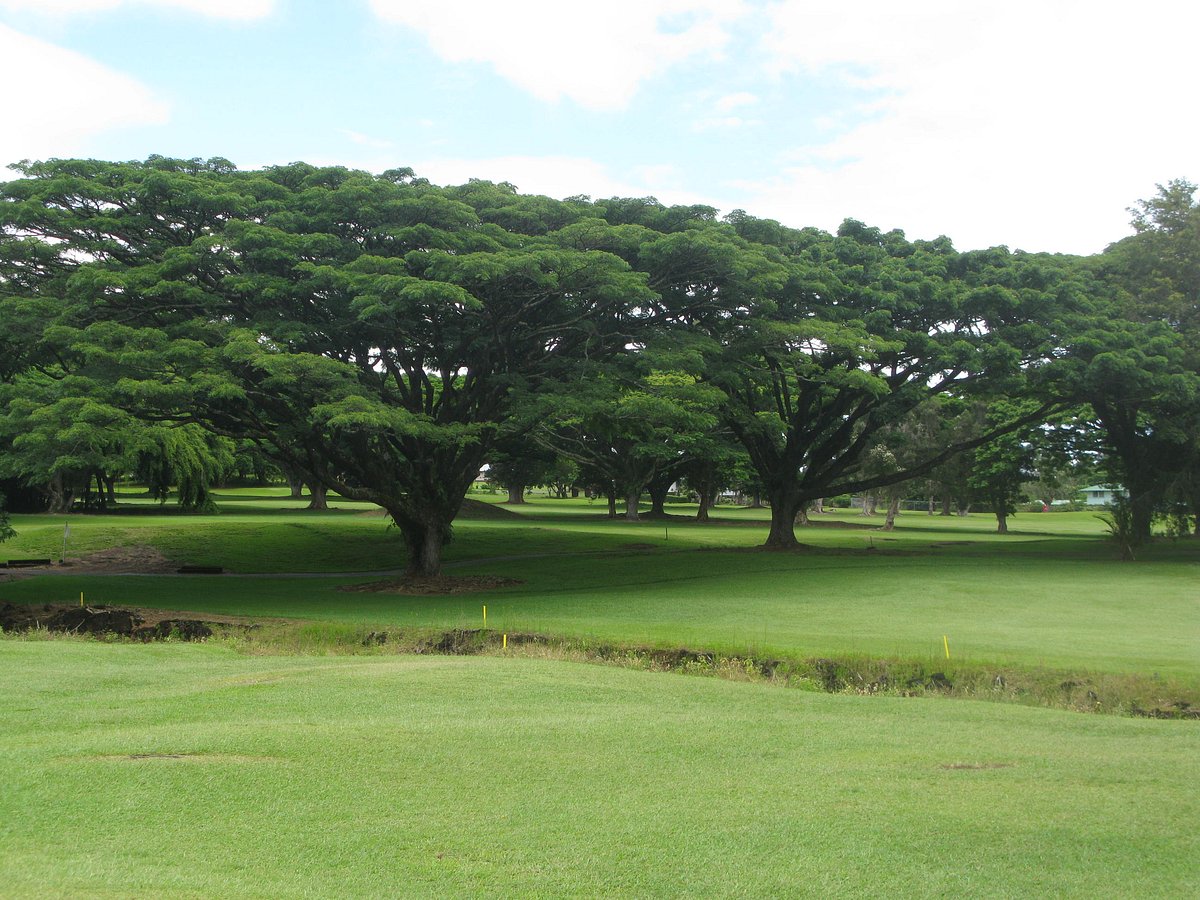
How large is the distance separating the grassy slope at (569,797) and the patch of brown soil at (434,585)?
60.1ft

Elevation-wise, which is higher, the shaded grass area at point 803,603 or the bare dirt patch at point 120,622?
the shaded grass area at point 803,603

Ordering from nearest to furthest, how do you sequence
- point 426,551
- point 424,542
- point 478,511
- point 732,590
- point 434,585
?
point 732,590, point 434,585, point 426,551, point 424,542, point 478,511

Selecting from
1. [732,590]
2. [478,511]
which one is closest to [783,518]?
[732,590]

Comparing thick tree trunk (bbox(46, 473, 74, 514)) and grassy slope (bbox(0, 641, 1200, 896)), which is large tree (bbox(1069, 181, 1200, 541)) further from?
thick tree trunk (bbox(46, 473, 74, 514))

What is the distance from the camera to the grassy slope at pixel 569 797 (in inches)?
233

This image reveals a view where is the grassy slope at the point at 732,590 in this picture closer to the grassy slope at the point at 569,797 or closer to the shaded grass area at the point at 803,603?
the shaded grass area at the point at 803,603

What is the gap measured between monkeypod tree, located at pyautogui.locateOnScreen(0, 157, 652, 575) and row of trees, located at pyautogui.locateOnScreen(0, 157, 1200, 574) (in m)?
0.10

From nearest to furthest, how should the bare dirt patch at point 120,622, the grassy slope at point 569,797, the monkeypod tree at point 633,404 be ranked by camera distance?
the grassy slope at point 569,797 → the bare dirt patch at point 120,622 → the monkeypod tree at point 633,404

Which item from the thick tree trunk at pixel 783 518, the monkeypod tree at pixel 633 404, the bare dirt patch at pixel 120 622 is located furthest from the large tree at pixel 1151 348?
the bare dirt patch at pixel 120 622

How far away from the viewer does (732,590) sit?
28203 millimetres

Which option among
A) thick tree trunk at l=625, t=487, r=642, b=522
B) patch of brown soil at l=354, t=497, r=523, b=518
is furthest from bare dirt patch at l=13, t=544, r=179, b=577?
thick tree trunk at l=625, t=487, r=642, b=522

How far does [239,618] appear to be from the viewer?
73.4 feet

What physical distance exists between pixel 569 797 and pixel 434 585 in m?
23.7

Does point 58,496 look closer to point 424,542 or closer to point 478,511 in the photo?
point 478,511
